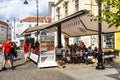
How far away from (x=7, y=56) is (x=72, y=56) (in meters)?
4.38

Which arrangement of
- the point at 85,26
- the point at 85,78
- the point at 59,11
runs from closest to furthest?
1. the point at 85,78
2. the point at 85,26
3. the point at 59,11

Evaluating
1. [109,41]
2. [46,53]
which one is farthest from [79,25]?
[109,41]

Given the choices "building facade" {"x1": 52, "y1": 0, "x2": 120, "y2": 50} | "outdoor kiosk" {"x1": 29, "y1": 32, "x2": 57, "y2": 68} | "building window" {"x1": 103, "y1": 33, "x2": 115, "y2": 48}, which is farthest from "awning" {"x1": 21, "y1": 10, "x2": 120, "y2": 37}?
"building window" {"x1": 103, "y1": 33, "x2": 115, "y2": 48}

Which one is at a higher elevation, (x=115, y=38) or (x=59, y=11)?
(x=59, y=11)

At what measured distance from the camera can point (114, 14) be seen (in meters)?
7.67

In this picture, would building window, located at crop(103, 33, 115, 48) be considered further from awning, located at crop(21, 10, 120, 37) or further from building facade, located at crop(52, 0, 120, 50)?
awning, located at crop(21, 10, 120, 37)

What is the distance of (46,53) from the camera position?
17.1m

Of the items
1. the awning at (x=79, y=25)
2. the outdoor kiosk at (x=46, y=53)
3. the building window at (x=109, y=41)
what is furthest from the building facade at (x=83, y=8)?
the outdoor kiosk at (x=46, y=53)

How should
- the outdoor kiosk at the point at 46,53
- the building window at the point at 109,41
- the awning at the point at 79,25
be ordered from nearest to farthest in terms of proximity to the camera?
the outdoor kiosk at the point at 46,53, the awning at the point at 79,25, the building window at the point at 109,41

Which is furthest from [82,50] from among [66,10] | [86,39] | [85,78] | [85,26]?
[66,10]

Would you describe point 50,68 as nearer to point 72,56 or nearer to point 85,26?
point 72,56

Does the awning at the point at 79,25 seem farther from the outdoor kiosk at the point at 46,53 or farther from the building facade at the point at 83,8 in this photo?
the building facade at the point at 83,8

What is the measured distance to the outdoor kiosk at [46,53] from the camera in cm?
1630

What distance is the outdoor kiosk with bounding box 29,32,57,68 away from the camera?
16.3m
